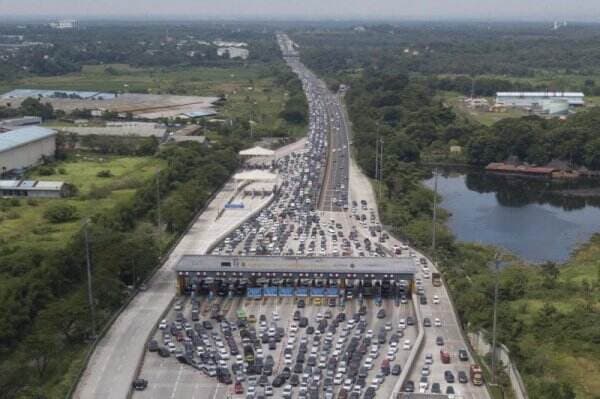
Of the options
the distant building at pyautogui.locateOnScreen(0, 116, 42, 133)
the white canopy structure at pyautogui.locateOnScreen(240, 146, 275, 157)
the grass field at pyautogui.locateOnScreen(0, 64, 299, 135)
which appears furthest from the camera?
the grass field at pyautogui.locateOnScreen(0, 64, 299, 135)

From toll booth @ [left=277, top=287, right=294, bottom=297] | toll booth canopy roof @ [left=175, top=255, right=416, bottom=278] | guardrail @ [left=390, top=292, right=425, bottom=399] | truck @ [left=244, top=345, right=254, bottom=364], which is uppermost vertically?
toll booth canopy roof @ [left=175, top=255, right=416, bottom=278]

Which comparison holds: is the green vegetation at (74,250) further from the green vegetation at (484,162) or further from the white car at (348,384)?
the green vegetation at (484,162)

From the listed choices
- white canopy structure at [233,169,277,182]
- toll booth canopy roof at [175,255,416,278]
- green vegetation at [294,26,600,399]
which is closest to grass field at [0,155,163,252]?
white canopy structure at [233,169,277,182]

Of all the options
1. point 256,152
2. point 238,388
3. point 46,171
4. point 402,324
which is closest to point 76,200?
point 46,171

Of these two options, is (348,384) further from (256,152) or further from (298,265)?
(256,152)

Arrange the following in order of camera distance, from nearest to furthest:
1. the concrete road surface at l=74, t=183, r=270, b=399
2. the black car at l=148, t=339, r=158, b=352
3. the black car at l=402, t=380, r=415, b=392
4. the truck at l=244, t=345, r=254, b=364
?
the black car at l=402, t=380, r=415, b=392
the concrete road surface at l=74, t=183, r=270, b=399
the truck at l=244, t=345, r=254, b=364
the black car at l=148, t=339, r=158, b=352

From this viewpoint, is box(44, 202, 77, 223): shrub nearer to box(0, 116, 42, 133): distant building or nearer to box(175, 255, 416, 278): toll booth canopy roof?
box(175, 255, 416, 278): toll booth canopy roof

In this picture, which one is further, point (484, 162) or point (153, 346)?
point (484, 162)
